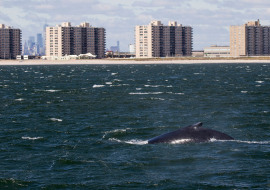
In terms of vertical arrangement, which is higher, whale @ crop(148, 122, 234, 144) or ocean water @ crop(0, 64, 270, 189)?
whale @ crop(148, 122, 234, 144)

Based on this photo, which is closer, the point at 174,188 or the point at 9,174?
the point at 174,188

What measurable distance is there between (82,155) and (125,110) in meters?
22.2

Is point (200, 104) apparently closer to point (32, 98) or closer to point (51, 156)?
point (32, 98)

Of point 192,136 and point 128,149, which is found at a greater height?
point 192,136

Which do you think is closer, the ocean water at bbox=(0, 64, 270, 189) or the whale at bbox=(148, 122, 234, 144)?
the ocean water at bbox=(0, 64, 270, 189)

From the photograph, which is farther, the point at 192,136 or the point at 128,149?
the point at 192,136

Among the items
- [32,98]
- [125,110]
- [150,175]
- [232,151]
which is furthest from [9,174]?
[32,98]

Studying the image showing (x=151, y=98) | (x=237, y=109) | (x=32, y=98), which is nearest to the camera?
(x=237, y=109)

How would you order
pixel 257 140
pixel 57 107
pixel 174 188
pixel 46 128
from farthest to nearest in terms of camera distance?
pixel 57 107, pixel 46 128, pixel 257 140, pixel 174 188

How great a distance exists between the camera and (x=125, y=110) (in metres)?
51.8

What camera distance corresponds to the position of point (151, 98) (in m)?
64.6

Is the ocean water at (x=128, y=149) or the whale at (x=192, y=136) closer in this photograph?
the ocean water at (x=128, y=149)

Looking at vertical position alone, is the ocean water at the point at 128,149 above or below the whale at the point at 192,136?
below

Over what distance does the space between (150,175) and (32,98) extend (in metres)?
46.6
